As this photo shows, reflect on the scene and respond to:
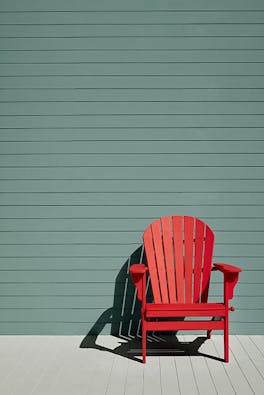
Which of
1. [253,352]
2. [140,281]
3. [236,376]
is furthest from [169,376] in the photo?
[253,352]

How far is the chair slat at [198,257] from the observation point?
3527 mm

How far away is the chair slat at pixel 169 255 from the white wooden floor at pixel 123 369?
0.42m

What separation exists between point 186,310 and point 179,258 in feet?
1.85

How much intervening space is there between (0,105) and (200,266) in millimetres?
2077

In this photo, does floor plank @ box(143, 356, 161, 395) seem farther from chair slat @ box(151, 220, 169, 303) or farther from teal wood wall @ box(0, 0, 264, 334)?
teal wood wall @ box(0, 0, 264, 334)

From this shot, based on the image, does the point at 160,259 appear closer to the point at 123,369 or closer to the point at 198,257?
the point at 198,257

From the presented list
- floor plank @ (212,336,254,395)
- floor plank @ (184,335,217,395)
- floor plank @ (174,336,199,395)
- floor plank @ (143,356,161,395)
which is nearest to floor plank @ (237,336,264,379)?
floor plank @ (212,336,254,395)

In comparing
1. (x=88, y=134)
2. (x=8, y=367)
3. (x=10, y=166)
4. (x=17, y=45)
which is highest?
(x=17, y=45)

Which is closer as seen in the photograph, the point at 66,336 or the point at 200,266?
the point at 200,266

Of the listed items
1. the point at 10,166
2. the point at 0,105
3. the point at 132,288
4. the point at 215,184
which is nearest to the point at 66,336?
the point at 132,288

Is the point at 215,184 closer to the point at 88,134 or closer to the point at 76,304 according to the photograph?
the point at 88,134

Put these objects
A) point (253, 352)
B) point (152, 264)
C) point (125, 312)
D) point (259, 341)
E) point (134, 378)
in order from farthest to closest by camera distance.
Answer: point (125, 312)
point (259, 341)
point (152, 264)
point (253, 352)
point (134, 378)

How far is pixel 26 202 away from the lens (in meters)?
3.80

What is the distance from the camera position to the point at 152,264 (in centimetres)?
349
